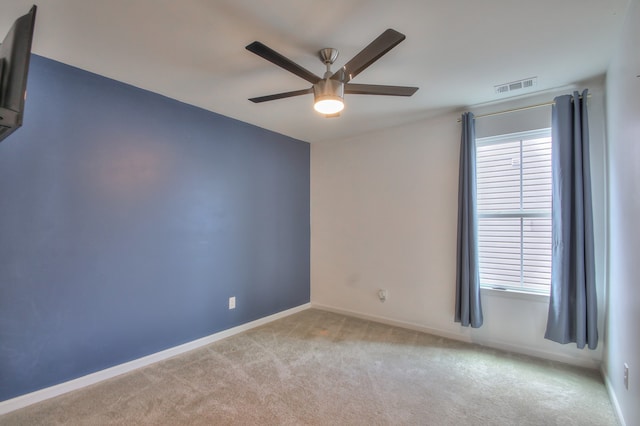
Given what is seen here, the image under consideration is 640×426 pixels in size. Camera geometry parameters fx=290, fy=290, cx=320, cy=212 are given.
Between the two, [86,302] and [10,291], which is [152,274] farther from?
[10,291]

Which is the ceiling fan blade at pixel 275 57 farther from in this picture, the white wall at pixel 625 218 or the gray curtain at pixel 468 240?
the gray curtain at pixel 468 240

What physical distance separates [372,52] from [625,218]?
185 centimetres

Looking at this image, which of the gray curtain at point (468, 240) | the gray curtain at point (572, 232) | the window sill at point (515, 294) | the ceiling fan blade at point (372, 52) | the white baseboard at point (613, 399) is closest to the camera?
the ceiling fan blade at point (372, 52)

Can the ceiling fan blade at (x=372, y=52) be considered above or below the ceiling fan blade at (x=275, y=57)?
above

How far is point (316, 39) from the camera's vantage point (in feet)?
6.03

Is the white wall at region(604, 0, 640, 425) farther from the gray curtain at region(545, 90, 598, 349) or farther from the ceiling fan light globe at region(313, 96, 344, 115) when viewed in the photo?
the ceiling fan light globe at region(313, 96, 344, 115)

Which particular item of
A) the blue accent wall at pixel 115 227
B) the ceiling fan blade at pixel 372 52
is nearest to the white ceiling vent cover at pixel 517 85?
the ceiling fan blade at pixel 372 52

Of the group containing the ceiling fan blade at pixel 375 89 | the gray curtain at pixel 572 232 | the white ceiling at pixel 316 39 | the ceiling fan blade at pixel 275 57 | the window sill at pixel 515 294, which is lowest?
the window sill at pixel 515 294

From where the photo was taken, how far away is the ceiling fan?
1.53 metres

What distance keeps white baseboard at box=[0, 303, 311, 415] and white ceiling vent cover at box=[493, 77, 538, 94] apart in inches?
137

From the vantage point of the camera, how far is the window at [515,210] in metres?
2.68

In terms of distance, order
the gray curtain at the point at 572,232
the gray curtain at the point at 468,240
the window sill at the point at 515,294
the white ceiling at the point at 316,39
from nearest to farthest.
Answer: the white ceiling at the point at 316,39, the gray curtain at the point at 572,232, the window sill at the point at 515,294, the gray curtain at the point at 468,240

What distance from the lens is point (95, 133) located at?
90.3 inches

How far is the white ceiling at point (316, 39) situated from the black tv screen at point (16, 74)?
51cm
